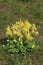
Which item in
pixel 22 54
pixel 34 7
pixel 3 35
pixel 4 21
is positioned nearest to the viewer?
pixel 22 54

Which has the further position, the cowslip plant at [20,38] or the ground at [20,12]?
the ground at [20,12]

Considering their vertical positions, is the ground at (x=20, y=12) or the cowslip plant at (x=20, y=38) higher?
the cowslip plant at (x=20, y=38)

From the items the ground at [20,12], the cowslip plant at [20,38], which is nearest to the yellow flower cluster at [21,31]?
the cowslip plant at [20,38]

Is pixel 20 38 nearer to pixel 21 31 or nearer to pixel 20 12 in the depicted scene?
pixel 21 31

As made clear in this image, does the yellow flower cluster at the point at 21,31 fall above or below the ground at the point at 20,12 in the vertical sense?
above

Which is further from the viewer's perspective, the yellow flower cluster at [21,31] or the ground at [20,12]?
the ground at [20,12]

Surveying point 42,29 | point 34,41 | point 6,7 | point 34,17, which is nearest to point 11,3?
point 6,7

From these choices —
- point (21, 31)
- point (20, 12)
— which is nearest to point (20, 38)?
point (21, 31)

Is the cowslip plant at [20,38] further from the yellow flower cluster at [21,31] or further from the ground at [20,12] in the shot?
the ground at [20,12]

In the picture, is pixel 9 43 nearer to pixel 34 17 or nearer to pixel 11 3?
pixel 34 17
